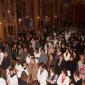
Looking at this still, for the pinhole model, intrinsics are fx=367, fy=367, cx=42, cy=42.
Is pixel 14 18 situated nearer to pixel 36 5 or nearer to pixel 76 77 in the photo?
pixel 36 5

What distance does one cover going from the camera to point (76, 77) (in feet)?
39.7

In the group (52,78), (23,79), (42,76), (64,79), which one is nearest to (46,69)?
(42,76)

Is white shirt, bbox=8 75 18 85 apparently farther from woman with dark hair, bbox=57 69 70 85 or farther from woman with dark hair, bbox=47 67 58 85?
woman with dark hair, bbox=57 69 70 85

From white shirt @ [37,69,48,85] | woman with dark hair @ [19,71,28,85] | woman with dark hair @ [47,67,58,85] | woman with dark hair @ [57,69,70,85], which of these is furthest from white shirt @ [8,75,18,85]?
woman with dark hair @ [57,69,70,85]

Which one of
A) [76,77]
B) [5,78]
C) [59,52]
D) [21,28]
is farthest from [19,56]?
[21,28]

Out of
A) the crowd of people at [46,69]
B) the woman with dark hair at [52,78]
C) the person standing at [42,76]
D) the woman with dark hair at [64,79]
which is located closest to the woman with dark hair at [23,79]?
the crowd of people at [46,69]

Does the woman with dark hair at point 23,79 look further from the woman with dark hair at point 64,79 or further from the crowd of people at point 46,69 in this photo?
the woman with dark hair at point 64,79

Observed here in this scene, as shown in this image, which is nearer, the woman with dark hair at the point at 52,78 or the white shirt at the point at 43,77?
the woman with dark hair at the point at 52,78

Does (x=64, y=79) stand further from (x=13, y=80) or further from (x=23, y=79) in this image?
(x=13, y=80)

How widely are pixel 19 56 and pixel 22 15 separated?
23.0 meters

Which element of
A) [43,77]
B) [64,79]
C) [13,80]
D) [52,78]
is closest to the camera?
[64,79]

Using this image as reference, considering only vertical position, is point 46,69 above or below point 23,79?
above

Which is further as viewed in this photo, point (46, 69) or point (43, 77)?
point (46, 69)

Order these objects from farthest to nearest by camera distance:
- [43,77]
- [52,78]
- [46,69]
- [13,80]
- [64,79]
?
[46,69]
[43,77]
[52,78]
[13,80]
[64,79]
